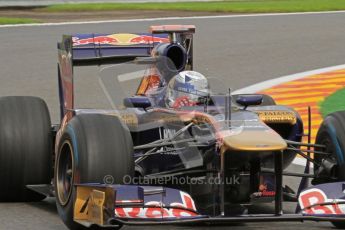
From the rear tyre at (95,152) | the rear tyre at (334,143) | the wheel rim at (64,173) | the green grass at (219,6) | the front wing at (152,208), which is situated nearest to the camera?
the front wing at (152,208)

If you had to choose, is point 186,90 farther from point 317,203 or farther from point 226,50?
point 226,50

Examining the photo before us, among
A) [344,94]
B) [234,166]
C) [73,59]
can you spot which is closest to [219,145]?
[234,166]

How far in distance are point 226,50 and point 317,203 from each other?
12791 millimetres

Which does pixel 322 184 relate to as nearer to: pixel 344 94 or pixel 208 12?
pixel 344 94

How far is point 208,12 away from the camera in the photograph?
83.8ft

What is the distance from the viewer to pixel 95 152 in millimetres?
6652

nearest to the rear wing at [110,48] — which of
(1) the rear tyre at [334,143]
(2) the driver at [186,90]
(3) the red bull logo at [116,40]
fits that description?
(3) the red bull logo at [116,40]

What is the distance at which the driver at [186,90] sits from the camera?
7793 mm

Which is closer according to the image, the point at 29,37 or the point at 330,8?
the point at 29,37

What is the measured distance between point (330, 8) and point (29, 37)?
358 inches

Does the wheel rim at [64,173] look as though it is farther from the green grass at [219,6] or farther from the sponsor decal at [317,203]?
the green grass at [219,6]

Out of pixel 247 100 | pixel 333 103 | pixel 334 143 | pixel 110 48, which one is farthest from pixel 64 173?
pixel 333 103

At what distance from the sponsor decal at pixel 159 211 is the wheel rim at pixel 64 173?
2.44ft

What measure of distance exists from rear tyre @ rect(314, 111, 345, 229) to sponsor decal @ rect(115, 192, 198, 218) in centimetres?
119
